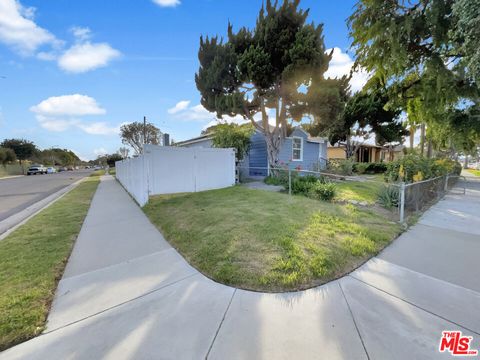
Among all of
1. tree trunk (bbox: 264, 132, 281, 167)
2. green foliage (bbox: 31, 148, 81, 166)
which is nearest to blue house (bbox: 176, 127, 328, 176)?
tree trunk (bbox: 264, 132, 281, 167)

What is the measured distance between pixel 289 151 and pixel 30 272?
1297cm

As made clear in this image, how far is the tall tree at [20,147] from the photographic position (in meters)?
43.2

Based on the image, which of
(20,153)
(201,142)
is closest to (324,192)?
(201,142)

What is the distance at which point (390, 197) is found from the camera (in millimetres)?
6129

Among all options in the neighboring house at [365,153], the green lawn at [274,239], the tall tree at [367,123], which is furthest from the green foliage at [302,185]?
the neighboring house at [365,153]

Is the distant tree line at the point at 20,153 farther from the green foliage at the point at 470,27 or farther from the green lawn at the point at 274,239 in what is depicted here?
the green foliage at the point at 470,27

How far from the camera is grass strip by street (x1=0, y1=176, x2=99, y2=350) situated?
2.04m

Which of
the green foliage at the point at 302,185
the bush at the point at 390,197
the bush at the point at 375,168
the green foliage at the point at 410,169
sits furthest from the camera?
the bush at the point at 375,168

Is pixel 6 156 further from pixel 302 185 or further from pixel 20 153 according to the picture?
pixel 302 185

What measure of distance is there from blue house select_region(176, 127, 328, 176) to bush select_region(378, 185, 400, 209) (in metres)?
5.93

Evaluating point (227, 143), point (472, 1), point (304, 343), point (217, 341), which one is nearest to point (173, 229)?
point (217, 341)

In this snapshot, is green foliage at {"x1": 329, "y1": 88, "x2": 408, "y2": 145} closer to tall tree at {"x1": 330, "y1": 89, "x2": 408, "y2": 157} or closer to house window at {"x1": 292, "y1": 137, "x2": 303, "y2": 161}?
tall tree at {"x1": 330, "y1": 89, "x2": 408, "y2": 157}

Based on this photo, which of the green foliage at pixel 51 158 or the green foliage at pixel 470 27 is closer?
the green foliage at pixel 470 27

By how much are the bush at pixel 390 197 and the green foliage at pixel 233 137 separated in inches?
270
